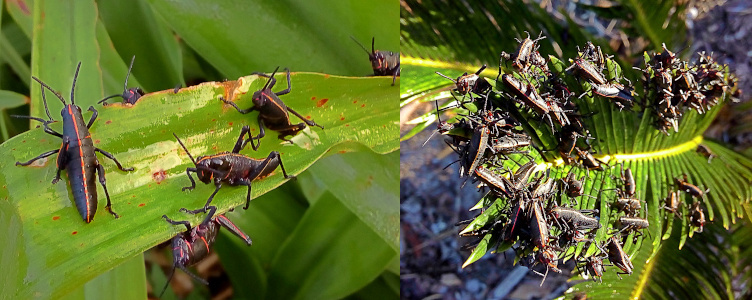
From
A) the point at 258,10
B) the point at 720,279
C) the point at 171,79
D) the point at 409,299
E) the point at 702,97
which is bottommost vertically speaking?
the point at 409,299

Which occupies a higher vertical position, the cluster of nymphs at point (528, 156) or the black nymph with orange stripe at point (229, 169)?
the cluster of nymphs at point (528, 156)

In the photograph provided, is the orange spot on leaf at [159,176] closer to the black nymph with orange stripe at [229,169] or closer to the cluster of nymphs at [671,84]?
the black nymph with orange stripe at [229,169]

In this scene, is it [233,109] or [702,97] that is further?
[702,97]

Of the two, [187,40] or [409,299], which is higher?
[187,40]

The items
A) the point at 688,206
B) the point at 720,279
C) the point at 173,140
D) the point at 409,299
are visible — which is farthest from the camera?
the point at 409,299

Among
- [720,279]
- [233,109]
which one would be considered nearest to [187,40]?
[233,109]

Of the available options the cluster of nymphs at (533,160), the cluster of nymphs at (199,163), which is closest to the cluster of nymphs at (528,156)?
the cluster of nymphs at (533,160)

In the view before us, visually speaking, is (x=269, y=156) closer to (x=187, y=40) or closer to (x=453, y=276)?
(x=187, y=40)
